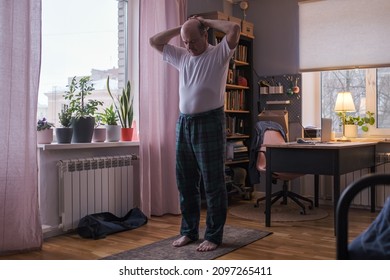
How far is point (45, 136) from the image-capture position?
3.46 meters

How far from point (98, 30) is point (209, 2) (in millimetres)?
1664

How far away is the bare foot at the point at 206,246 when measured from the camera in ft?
9.71

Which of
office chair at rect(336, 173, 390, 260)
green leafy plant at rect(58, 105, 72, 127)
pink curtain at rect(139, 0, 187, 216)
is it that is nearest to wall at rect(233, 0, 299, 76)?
pink curtain at rect(139, 0, 187, 216)

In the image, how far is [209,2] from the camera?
529 cm

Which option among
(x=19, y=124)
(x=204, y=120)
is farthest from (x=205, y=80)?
(x=19, y=124)

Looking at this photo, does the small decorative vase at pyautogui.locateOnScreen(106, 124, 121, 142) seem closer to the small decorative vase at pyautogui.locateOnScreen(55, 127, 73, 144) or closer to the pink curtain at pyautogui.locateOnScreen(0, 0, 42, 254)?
the small decorative vase at pyautogui.locateOnScreen(55, 127, 73, 144)

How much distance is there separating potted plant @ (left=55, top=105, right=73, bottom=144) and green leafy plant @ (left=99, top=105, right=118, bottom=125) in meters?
0.45

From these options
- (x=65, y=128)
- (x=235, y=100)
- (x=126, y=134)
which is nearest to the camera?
(x=65, y=128)

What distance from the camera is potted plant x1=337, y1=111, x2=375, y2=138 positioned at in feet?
15.6

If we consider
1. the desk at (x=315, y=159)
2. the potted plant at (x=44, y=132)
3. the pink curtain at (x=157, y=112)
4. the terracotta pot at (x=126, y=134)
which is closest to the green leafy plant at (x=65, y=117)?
the potted plant at (x=44, y=132)

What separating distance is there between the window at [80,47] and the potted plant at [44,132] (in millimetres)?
232

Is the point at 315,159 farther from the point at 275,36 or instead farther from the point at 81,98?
the point at 275,36

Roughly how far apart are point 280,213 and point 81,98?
7.04 ft

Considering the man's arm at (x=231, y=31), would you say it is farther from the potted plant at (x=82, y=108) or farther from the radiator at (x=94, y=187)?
the radiator at (x=94, y=187)
